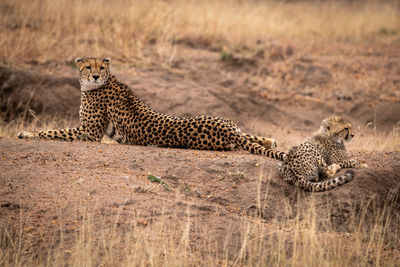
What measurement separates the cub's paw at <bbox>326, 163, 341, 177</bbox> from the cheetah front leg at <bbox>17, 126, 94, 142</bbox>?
3.04 m

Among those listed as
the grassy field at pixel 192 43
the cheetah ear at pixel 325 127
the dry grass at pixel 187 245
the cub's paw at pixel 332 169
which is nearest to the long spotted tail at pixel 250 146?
the cheetah ear at pixel 325 127

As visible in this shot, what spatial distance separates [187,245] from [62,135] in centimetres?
310

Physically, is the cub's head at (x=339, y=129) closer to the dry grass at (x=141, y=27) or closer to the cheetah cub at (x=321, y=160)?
the cheetah cub at (x=321, y=160)

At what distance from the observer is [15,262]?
3922 mm

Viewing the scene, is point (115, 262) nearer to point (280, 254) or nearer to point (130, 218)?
point (130, 218)

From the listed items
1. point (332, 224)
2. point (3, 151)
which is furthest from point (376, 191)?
point (3, 151)

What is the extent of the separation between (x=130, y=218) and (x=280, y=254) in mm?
1299

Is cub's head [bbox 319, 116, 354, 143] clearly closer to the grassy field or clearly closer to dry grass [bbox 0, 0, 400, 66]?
A: the grassy field

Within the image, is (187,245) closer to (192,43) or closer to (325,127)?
(325,127)

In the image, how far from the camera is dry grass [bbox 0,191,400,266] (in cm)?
398

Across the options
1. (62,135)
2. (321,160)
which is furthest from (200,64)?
(321,160)

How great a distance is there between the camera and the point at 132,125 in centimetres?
654

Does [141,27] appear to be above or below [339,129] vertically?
above

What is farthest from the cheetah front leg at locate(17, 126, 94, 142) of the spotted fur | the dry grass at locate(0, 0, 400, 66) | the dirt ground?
the dry grass at locate(0, 0, 400, 66)
